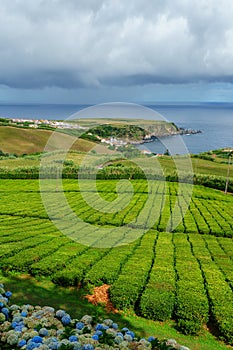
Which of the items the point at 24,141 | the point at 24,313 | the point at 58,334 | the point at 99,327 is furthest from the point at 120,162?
the point at 58,334

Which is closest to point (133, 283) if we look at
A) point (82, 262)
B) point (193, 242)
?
point (82, 262)

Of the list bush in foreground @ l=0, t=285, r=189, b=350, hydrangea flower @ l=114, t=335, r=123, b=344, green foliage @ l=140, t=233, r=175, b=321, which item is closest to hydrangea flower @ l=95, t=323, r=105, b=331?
bush in foreground @ l=0, t=285, r=189, b=350

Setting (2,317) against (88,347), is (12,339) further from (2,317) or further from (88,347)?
(88,347)

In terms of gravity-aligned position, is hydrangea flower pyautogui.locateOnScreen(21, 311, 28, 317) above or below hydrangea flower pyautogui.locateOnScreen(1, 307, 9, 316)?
below

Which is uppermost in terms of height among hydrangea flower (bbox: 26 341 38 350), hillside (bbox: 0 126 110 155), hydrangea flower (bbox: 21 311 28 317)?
hillside (bbox: 0 126 110 155)

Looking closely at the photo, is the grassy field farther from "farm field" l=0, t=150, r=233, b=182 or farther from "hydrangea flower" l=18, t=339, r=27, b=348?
"farm field" l=0, t=150, r=233, b=182

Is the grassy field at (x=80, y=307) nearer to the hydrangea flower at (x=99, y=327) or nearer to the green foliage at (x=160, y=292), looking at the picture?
the green foliage at (x=160, y=292)

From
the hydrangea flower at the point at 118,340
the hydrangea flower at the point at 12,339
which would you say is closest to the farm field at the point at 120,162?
the hydrangea flower at the point at 118,340

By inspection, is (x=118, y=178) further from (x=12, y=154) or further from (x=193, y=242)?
(x=12, y=154)
